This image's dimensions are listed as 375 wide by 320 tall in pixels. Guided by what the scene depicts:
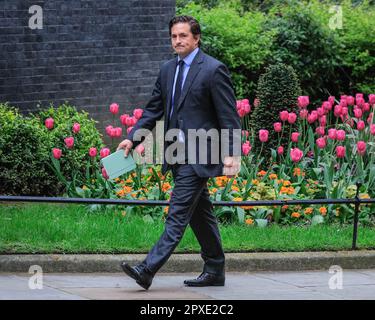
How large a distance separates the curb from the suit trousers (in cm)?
79

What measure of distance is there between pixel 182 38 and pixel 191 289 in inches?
72.4

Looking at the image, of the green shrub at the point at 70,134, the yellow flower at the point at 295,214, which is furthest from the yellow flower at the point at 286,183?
the green shrub at the point at 70,134

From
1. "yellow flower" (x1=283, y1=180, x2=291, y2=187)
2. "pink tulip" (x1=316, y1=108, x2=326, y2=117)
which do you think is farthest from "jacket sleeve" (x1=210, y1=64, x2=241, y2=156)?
"pink tulip" (x1=316, y1=108, x2=326, y2=117)

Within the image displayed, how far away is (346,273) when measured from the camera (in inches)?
348

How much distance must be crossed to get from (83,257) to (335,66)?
776 cm

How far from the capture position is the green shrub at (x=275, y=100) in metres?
12.0

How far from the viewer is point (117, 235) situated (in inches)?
352

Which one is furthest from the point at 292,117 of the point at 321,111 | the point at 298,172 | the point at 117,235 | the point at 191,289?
the point at 191,289

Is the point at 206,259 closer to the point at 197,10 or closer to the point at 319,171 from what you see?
the point at 319,171

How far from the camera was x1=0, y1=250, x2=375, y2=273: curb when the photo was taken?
8344 millimetres

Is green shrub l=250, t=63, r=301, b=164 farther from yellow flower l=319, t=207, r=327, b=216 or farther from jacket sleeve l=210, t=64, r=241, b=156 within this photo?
jacket sleeve l=210, t=64, r=241, b=156

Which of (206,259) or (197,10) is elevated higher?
(197,10)

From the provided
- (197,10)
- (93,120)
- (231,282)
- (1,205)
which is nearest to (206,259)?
(231,282)

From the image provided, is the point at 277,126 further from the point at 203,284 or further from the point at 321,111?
the point at 203,284
